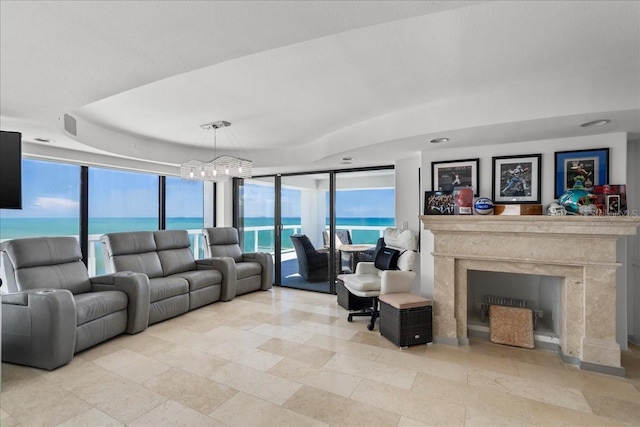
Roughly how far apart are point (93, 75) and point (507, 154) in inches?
145

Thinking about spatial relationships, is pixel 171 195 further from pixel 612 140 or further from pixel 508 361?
pixel 612 140

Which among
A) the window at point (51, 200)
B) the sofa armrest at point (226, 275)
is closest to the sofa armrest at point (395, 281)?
A: the sofa armrest at point (226, 275)

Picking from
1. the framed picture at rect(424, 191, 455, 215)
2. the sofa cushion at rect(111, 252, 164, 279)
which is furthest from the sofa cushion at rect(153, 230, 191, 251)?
the framed picture at rect(424, 191, 455, 215)

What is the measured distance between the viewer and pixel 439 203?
3.53 m

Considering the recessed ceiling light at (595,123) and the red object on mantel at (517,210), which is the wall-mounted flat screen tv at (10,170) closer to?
the red object on mantel at (517,210)

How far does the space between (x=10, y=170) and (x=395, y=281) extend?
3.63m

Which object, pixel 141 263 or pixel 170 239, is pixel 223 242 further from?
pixel 141 263

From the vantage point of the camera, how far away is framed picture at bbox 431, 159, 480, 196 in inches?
137

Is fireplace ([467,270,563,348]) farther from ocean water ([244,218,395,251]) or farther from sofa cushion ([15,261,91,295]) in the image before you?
sofa cushion ([15,261,91,295])

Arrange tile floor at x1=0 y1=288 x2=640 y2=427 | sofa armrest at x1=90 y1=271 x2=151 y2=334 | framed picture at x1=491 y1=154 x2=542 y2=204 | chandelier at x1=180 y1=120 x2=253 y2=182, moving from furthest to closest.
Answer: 1. chandelier at x1=180 y1=120 x2=253 y2=182
2. sofa armrest at x1=90 y1=271 x2=151 y2=334
3. framed picture at x1=491 y1=154 x2=542 y2=204
4. tile floor at x1=0 y1=288 x2=640 y2=427

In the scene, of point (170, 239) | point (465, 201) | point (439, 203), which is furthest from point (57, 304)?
point (465, 201)

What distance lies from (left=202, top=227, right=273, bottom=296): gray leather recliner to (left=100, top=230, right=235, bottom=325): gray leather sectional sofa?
34cm

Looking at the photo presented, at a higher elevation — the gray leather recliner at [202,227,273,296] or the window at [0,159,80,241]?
the window at [0,159,80,241]

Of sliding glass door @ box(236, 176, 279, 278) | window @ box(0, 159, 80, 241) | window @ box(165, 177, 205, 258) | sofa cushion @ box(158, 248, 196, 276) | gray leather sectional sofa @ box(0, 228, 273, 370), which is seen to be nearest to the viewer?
gray leather sectional sofa @ box(0, 228, 273, 370)
